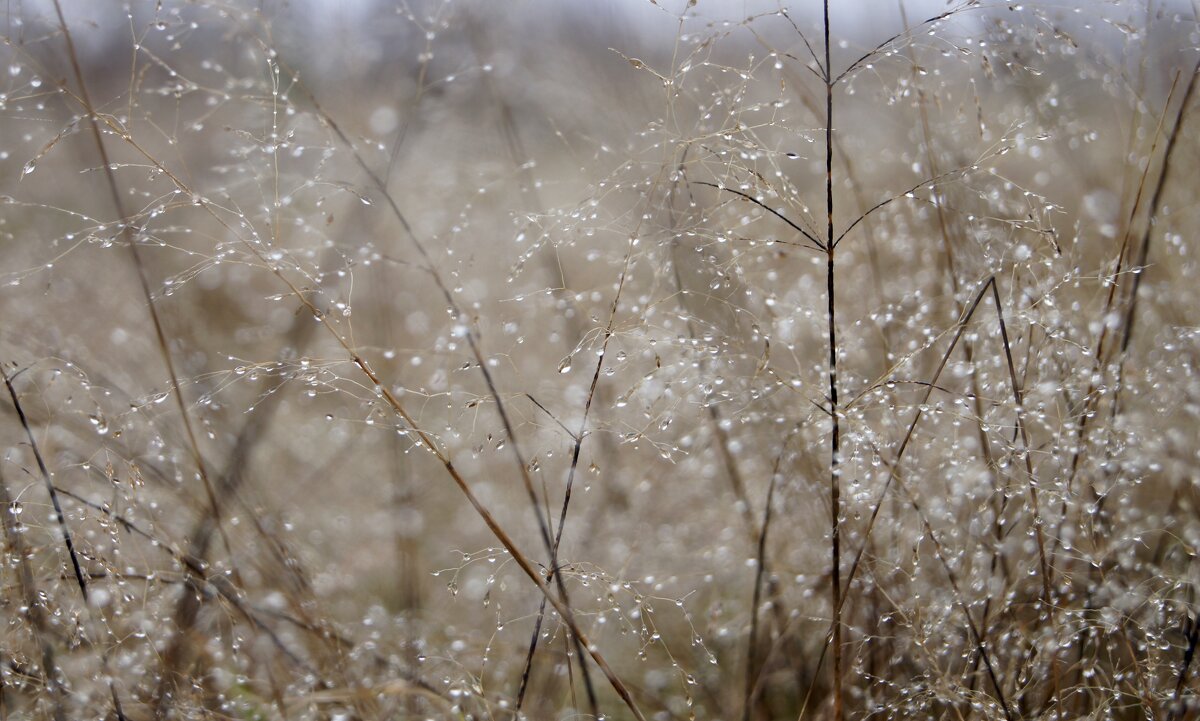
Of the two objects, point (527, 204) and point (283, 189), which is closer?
point (527, 204)

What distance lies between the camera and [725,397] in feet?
3.87

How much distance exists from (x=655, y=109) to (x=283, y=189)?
1419 mm

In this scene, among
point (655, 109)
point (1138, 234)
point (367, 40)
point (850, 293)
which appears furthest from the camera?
point (367, 40)

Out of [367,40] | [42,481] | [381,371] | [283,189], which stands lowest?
[42,481]

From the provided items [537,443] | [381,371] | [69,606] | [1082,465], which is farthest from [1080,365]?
[381,371]

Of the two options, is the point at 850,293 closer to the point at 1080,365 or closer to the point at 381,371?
the point at 1080,365

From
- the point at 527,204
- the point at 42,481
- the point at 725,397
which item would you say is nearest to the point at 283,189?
the point at 527,204

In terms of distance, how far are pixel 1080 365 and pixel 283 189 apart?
2647mm

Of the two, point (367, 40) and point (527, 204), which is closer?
point (527, 204)

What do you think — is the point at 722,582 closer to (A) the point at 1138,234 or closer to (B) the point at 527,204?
(A) the point at 1138,234

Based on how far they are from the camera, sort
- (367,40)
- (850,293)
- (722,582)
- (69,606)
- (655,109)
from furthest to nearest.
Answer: (367,40)
(655,109)
(850,293)
(722,582)
(69,606)

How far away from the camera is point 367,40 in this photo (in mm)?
3320

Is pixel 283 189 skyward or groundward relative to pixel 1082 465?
skyward

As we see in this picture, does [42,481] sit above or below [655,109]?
below
